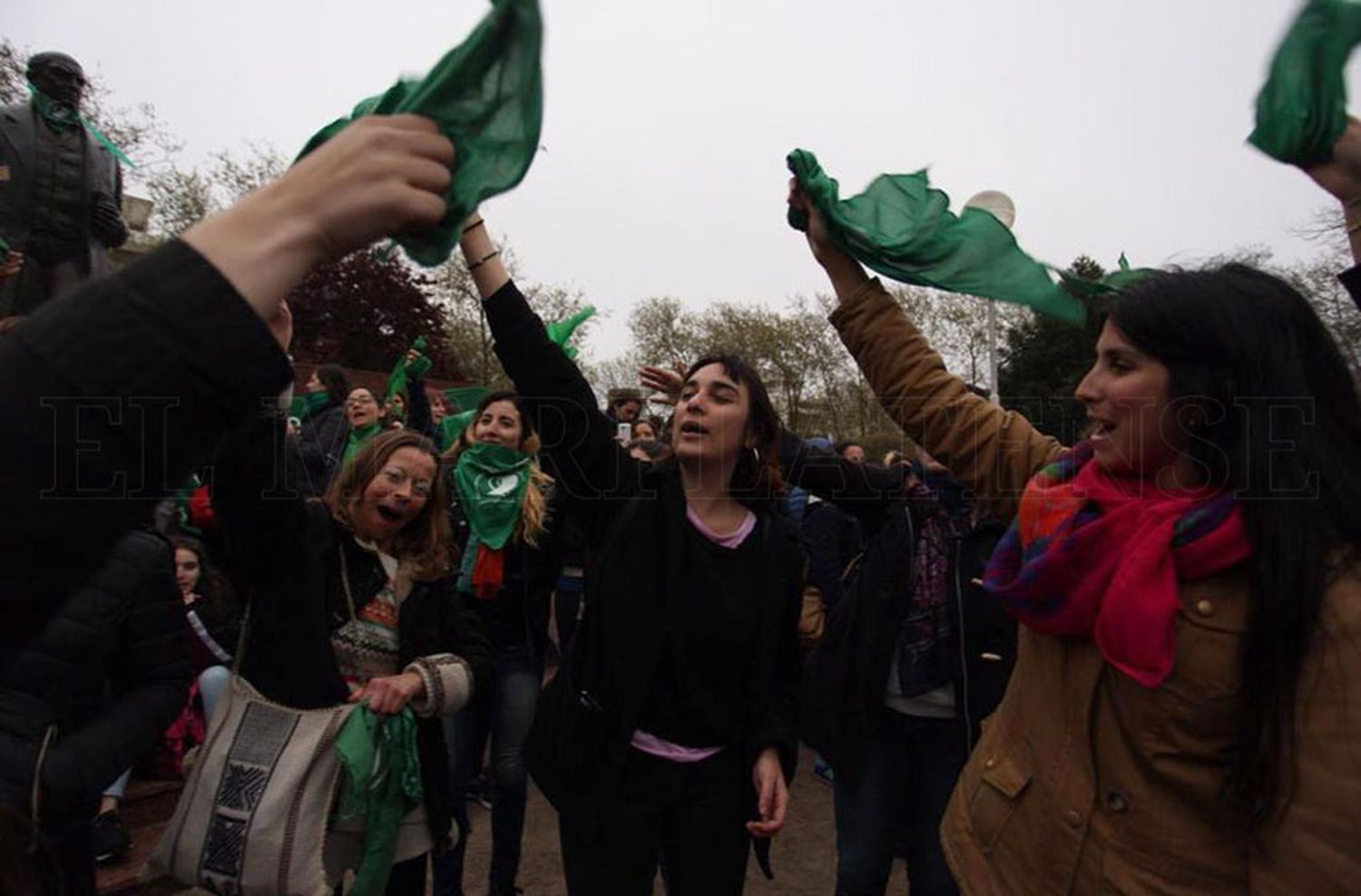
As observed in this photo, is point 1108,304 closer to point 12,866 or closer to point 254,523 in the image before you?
point 12,866

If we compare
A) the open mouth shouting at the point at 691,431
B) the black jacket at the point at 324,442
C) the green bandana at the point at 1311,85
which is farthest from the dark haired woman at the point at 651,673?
the black jacket at the point at 324,442

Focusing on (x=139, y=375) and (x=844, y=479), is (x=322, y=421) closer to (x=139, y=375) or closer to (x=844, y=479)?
(x=844, y=479)

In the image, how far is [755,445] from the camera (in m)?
2.83

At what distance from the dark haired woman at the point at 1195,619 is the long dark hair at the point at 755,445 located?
3.60 ft

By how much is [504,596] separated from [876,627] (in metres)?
1.83

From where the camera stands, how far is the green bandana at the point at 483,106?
2.92 feet

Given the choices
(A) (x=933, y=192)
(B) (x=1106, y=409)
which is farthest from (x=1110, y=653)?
(A) (x=933, y=192)

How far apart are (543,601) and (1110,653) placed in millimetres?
3008

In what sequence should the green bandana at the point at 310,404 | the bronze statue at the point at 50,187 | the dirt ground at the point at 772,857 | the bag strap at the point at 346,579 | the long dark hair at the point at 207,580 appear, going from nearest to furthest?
the bag strap at the point at 346,579 < the dirt ground at the point at 772,857 < the long dark hair at the point at 207,580 < the bronze statue at the point at 50,187 < the green bandana at the point at 310,404

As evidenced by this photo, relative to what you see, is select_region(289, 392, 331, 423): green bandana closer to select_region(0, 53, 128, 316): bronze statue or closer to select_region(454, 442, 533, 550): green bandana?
select_region(0, 53, 128, 316): bronze statue

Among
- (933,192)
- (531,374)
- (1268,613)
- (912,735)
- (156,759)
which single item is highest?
(933,192)

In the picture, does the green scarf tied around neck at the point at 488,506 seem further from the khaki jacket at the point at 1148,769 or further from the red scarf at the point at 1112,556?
the red scarf at the point at 1112,556

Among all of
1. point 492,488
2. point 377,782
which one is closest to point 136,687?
point 377,782

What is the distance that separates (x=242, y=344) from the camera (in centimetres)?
67
